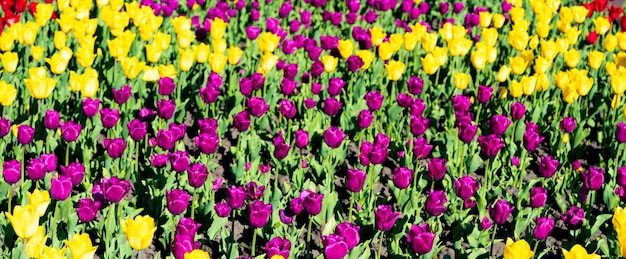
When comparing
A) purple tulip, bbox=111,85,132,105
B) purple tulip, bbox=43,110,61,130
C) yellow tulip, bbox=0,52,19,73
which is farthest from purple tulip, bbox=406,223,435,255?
yellow tulip, bbox=0,52,19,73

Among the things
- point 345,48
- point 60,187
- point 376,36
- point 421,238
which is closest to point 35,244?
point 60,187

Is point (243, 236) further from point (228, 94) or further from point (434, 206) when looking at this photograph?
point (228, 94)

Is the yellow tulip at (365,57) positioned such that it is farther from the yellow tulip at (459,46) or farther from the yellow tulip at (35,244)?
the yellow tulip at (35,244)

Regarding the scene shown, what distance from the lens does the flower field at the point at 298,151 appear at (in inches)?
152

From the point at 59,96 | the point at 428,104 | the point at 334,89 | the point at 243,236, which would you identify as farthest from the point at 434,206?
the point at 59,96

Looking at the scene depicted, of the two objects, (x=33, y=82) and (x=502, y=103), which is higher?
(x=33, y=82)

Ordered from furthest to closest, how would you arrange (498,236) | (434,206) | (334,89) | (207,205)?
(334,89)
(498,236)
(207,205)
(434,206)

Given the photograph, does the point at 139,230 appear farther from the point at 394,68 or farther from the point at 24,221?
the point at 394,68

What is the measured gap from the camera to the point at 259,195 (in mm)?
4031

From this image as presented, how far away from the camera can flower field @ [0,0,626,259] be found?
3.86 m

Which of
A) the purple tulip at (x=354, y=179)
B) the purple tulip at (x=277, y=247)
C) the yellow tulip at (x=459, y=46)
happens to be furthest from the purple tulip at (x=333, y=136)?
the yellow tulip at (x=459, y=46)

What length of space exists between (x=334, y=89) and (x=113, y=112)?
1.44 metres

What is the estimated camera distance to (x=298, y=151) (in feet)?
17.8

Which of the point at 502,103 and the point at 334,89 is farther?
the point at 502,103
